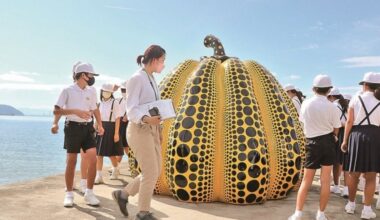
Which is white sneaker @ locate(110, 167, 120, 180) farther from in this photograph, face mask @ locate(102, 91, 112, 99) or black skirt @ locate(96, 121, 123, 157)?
face mask @ locate(102, 91, 112, 99)

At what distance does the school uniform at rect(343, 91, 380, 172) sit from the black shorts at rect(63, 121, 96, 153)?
10.7 feet

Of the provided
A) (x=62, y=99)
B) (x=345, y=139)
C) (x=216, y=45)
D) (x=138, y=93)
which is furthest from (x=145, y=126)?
(x=216, y=45)

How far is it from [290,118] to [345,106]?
1.35 meters

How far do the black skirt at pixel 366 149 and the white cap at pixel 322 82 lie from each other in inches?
31.8

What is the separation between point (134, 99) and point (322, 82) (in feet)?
6.98

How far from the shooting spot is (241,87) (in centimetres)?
590

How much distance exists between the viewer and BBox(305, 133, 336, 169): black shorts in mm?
4812

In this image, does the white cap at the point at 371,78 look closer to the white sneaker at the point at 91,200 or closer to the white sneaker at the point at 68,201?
the white sneaker at the point at 91,200

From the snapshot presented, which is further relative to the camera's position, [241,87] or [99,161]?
[99,161]

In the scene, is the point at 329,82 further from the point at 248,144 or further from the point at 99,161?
the point at 99,161

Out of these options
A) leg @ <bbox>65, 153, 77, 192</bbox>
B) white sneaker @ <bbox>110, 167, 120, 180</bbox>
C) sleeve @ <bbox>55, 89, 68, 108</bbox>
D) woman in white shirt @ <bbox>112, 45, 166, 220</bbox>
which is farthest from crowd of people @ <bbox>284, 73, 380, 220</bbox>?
white sneaker @ <bbox>110, 167, 120, 180</bbox>

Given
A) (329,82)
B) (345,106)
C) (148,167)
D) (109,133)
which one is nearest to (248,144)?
(329,82)

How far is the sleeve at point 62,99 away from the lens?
5395mm

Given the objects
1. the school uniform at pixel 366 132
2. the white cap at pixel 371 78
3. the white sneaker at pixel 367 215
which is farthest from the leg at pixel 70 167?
the white cap at pixel 371 78
